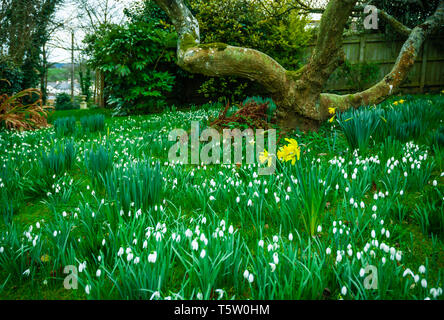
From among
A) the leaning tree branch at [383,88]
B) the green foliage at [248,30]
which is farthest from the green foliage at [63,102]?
the leaning tree branch at [383,88]

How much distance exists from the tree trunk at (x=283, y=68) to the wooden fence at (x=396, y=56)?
8104 millimetres

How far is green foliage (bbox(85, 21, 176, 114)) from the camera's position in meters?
8.59

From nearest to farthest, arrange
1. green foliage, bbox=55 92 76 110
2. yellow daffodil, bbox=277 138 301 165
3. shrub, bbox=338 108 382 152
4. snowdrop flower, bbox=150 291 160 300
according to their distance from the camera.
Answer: snowdrop flower, bbox=150 291 160 300
yellow daffodil, bbox=277 138 301 165
shrub, bbox=338 108 382 152
green foliage, bbox=55 92 76 110

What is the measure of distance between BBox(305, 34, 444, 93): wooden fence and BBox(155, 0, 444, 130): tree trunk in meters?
8.10

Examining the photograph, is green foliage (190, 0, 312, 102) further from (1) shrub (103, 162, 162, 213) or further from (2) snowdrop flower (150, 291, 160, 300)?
(2) snowdrop flower (150, 291, 160, 300)

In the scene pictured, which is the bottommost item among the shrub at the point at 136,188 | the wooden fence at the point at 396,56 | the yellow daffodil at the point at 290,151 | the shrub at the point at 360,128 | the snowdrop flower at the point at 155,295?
the snowdrop flower at the point at 155,295

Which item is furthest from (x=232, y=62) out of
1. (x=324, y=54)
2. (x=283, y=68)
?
(x=324, y=54)

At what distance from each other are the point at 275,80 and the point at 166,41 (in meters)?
6.04

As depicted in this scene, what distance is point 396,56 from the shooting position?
11234 millimetres

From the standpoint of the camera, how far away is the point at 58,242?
1.51 metres

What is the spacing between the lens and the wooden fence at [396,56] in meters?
11.2

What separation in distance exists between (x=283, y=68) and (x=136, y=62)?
5744 millimetres

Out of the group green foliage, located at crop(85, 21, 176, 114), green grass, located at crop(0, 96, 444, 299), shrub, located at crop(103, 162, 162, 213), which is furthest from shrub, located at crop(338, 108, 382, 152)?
green foliage, located at crop(85, 21, 176, 114)

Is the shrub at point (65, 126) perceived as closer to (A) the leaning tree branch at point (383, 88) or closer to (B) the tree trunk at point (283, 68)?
(B) the tree trunk at point (283, 68)
